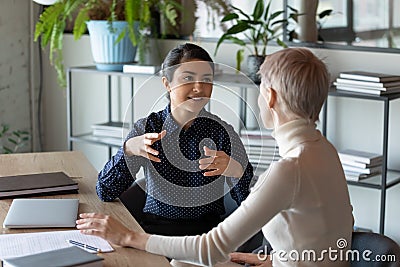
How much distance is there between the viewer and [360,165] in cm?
324

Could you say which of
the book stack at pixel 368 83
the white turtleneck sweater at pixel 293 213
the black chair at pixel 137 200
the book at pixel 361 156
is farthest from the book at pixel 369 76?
the white turtleneck sweater at pixel 293 213

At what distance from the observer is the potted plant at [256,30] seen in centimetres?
356

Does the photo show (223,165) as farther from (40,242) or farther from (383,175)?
(383,175)

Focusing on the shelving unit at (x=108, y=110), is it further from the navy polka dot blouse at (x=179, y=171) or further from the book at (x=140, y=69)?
the navy polka dot blouse at (x=179, y=171)

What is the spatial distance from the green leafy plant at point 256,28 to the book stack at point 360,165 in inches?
25.9

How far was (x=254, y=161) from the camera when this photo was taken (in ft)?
6.93

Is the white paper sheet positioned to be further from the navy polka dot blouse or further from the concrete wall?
the concrete wall

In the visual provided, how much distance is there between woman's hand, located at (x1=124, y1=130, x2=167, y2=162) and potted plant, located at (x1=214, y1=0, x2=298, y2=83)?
1.30 m

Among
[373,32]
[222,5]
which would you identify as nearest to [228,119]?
[373,32]

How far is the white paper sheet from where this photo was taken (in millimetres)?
1880

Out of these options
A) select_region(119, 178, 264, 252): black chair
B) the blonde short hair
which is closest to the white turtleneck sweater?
the blonde short hair

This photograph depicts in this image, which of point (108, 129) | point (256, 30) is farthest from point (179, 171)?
point (108, 129)

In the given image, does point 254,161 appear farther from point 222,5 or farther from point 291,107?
point 222,5

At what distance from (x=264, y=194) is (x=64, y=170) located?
A: 1272 mm
